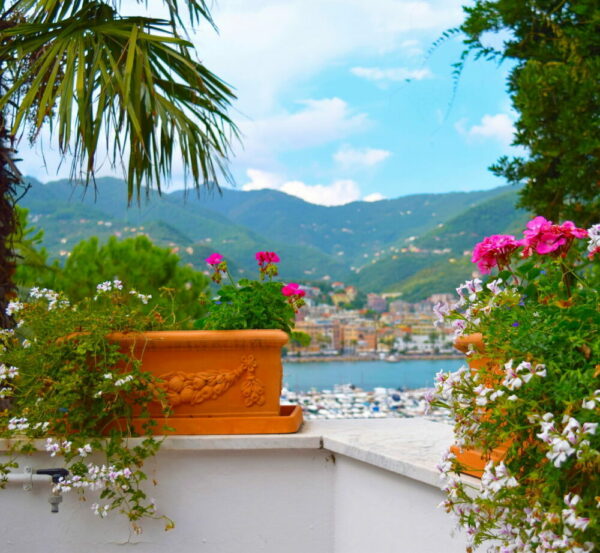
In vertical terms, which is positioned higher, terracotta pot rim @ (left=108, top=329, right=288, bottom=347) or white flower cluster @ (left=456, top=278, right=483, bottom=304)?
white flower cluster @ (left=456, top=278, right=483, bottom=304)

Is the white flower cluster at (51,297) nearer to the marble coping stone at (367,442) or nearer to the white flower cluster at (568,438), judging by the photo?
the marble coping stone at (367,442)

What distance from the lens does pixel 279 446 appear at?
2.12 m

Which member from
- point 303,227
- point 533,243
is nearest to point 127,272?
point 533,243

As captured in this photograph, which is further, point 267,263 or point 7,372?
point 267,263

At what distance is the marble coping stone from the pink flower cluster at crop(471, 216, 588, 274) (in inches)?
20.7

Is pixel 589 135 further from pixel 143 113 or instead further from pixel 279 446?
pixel 279 446

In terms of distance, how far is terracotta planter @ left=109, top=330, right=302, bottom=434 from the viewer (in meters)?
2.13

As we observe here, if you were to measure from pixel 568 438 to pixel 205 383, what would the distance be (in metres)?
1.36

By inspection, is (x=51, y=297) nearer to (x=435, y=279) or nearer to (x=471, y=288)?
(x=471, y=288)

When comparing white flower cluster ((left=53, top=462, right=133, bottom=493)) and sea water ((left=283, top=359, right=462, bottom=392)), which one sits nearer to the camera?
white flower cluster ((left=53, top=462, right=133, bottom=493))

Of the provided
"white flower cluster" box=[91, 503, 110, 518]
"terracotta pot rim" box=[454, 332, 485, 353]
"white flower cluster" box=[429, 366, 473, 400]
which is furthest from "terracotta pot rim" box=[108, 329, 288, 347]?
"white flower cluster" box=[429, 366, 473, 400]

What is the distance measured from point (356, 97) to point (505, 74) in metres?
101

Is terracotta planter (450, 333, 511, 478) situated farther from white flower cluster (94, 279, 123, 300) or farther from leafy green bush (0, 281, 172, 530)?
white flower cluster (94, 279, 123, 300)

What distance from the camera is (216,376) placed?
7.07 ft
